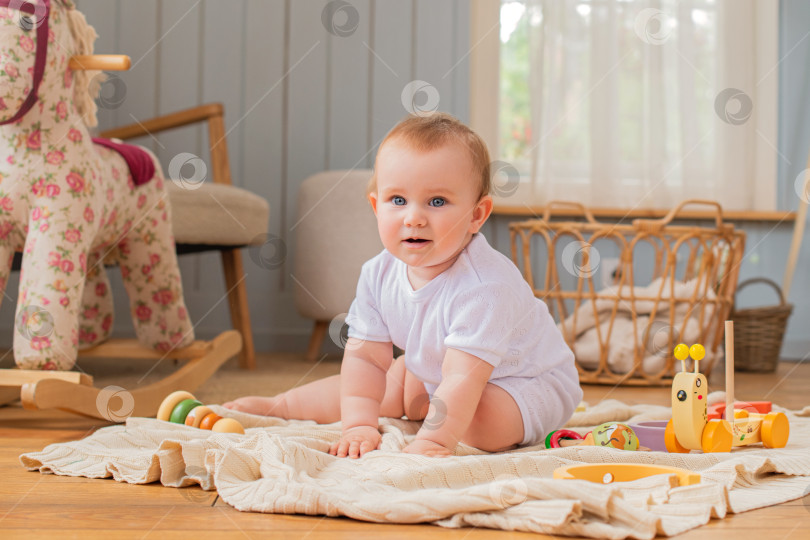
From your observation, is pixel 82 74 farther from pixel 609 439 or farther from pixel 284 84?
pixel 284 84

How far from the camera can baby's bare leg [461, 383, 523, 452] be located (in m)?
0.87

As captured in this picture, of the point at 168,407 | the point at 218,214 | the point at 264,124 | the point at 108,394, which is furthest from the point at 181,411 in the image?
the point at 264,124

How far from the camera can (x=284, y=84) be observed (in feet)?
7.33

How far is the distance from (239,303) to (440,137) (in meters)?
1.14

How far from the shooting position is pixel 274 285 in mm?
2244

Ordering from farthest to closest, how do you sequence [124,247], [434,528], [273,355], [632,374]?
[273,355]
[632,374]
[124,247]
[434,528]

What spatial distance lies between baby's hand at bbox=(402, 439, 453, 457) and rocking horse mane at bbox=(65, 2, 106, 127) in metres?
0.72

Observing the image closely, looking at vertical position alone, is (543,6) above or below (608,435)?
above

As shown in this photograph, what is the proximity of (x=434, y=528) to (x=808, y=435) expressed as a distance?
0.60 m

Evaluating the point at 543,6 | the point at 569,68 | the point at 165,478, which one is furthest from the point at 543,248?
the point at 165,478

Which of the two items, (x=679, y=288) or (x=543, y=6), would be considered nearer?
(x=679, y=288)

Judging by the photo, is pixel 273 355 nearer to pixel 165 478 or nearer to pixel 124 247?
pixel 124 247

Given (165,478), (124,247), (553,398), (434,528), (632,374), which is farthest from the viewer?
(632,374)

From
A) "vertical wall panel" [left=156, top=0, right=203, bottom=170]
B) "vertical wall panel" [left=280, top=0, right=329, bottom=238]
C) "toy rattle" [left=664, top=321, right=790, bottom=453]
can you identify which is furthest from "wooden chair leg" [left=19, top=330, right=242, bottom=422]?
"vertical wall panel" [left=156, top=0, right=203, bottom=170]
